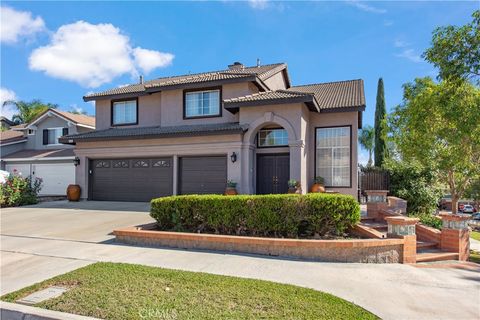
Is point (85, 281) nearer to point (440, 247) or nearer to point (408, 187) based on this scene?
point (440, 247)

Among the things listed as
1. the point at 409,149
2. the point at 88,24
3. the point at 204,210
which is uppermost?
the point at 88,24

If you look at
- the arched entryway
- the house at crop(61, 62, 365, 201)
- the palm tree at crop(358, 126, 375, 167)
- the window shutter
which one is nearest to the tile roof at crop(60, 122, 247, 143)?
the house at crop(61, 62, 365, 201)

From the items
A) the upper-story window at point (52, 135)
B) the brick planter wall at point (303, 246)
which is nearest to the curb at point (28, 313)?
the brick planter wall at point (303, 246)

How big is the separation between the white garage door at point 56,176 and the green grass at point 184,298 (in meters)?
18.6

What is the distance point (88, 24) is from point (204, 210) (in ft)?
35.1

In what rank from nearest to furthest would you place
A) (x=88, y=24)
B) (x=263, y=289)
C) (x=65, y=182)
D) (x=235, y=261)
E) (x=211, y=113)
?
(x=263, y=289) < (x=235, y=261) < (x=88, y=24) < (x=211, y=113) < (x=65, y=182)

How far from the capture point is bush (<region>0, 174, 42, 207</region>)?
16236 mm

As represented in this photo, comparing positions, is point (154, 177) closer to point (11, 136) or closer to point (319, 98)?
point (319, 98)

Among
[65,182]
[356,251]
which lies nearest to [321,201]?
[356,251]

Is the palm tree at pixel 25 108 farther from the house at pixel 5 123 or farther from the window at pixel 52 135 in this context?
the window at pixel 52 135

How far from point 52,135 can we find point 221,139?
707 inches

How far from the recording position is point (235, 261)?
22.6ft

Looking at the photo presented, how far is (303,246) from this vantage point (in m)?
7.15

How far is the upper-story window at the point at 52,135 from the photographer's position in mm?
25080
